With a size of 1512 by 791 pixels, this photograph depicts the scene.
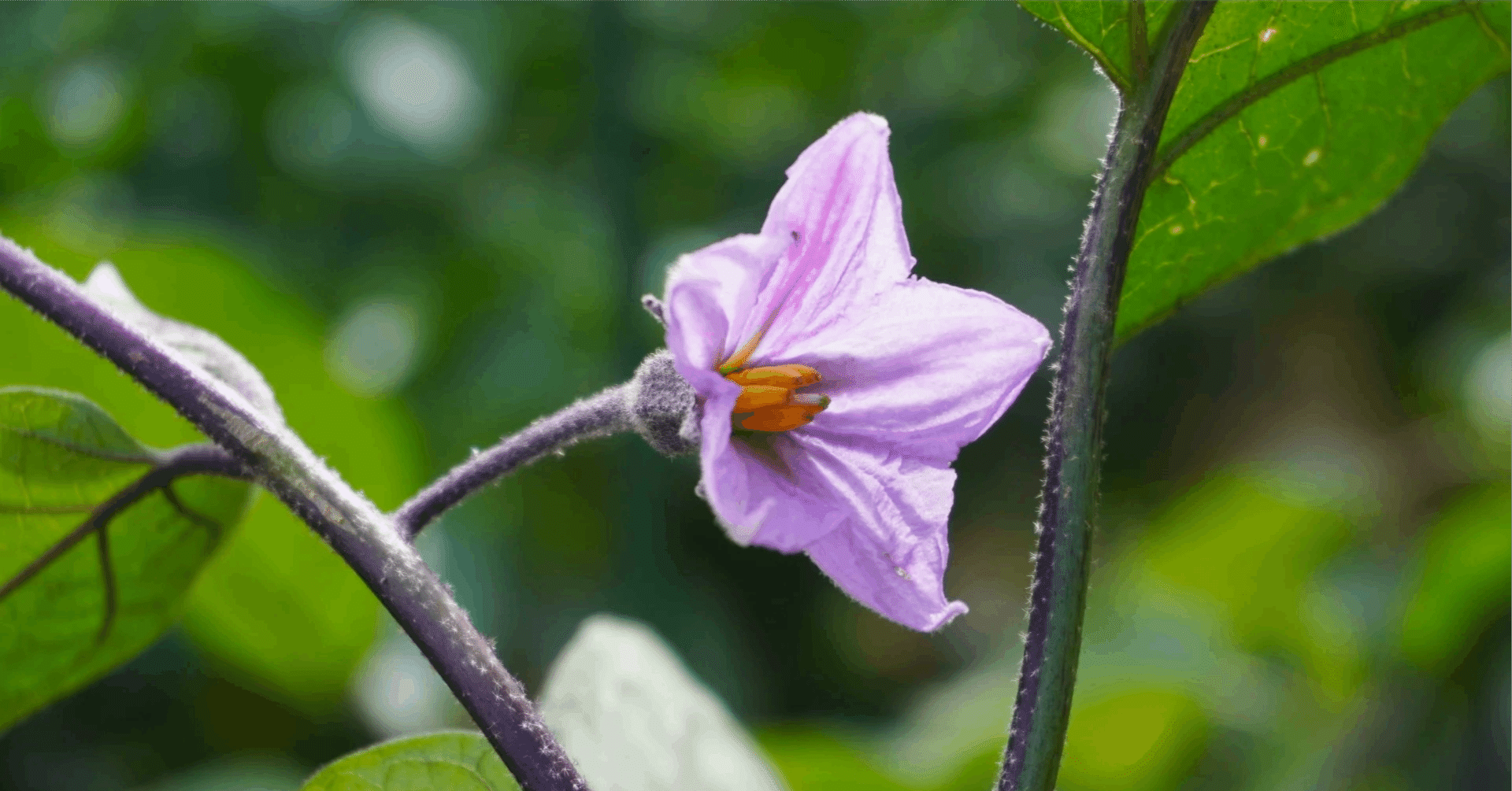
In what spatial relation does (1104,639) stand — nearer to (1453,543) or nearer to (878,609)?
(1453,543)

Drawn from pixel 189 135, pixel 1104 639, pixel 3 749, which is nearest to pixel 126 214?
pixel 189 135

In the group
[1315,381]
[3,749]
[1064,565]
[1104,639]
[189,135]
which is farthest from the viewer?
[1315,381]

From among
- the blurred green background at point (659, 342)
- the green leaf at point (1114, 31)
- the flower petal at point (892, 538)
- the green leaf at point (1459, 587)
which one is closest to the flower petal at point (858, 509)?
the flower petal at point (892, 538)

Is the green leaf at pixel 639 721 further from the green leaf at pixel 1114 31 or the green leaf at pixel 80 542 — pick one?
the green leaf at pixel 1114 31

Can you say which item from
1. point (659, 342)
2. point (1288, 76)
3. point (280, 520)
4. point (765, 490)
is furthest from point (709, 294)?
point (659, 342)

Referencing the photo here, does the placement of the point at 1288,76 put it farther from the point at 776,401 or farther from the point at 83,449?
the point at 83,449

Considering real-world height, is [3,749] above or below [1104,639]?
below
